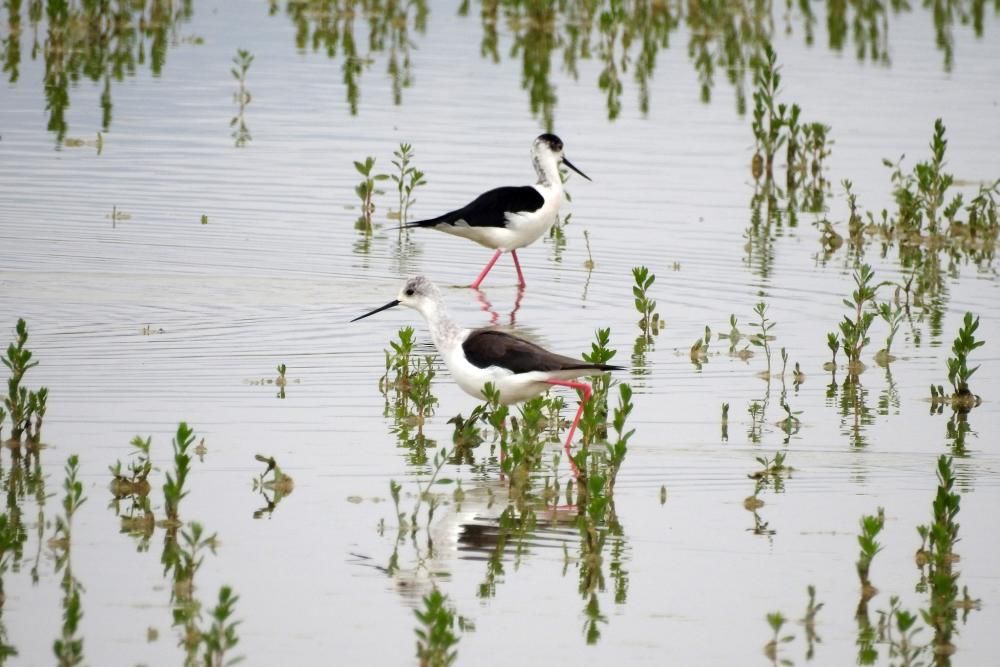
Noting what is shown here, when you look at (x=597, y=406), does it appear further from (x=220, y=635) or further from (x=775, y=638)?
(x=220, y=635)

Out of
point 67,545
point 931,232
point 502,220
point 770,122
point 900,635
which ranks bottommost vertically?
point 900,635

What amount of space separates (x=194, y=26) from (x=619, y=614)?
2230cm

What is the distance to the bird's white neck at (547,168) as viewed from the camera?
14.7 m

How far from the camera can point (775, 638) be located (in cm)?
607

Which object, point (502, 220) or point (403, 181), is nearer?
point (502, 220)

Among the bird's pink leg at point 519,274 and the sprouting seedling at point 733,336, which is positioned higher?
the bird's pink leg at point 519,274

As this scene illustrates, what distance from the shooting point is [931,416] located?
31.6 feet

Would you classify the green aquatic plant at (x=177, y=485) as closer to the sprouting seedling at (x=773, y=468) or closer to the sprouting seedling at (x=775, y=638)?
the sprouting seedling at (x=775, y=638)

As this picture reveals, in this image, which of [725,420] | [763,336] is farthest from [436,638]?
[763,336]

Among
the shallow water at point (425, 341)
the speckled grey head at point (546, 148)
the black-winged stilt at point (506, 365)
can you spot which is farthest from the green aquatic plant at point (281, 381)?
the speckled grey head at point (546, 148)

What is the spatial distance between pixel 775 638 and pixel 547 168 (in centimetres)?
905

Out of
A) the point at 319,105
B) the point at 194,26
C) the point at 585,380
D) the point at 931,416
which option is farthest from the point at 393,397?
the point at 194,26

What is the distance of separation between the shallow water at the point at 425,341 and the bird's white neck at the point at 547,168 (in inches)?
24.8

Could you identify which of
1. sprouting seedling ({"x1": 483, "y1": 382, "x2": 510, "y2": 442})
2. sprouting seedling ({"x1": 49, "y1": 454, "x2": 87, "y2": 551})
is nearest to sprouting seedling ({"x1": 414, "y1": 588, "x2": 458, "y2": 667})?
sprouting seedling ({"x1": 49, "y1": 454, "x2": 87, "y2": 551})
